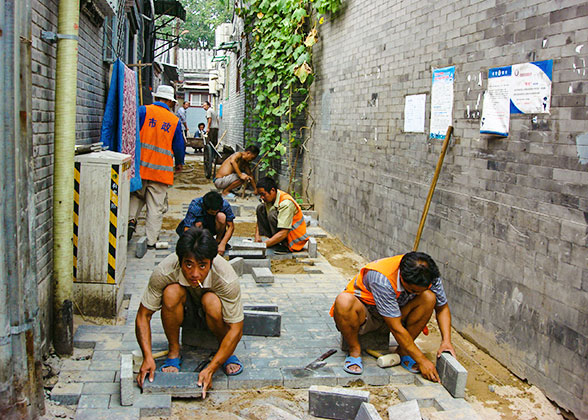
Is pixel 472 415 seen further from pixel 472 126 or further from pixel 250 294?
pixel 250 294

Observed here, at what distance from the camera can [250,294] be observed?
6.53 metres

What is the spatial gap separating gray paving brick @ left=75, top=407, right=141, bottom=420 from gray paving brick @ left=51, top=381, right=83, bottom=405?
0.21 meters

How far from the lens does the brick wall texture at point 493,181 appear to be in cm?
413

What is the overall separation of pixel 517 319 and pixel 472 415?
1166mm

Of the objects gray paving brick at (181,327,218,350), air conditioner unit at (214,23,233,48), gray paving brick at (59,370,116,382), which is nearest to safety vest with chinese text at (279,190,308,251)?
gray paving brick at (181,327,218,350)

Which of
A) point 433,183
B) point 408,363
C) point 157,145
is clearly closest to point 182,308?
point 408,363

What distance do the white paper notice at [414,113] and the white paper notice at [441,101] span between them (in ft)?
0.89

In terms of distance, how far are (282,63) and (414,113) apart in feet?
18.8

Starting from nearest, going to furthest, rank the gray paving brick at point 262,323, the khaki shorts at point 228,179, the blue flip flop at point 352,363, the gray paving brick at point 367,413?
the gray paving brick at point 367,413 → the blue flip flop at point 352,363 → the gray paving brick at point 262,323 → the khaki shorts at point 228,179

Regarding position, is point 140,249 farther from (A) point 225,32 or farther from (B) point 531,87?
(A) point 225,32

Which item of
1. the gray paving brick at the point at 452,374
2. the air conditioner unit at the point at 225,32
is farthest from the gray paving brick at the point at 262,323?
the air conditioner unit at the point at 225,32

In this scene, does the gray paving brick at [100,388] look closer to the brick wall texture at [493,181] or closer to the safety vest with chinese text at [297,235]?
the brick wall texture at [493,181]

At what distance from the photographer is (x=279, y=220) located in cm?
780

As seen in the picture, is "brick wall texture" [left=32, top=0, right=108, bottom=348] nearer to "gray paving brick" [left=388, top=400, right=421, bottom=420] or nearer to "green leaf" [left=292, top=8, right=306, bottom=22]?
"gray paving brick" [left=388, top=400, right=421, bottom=420]
